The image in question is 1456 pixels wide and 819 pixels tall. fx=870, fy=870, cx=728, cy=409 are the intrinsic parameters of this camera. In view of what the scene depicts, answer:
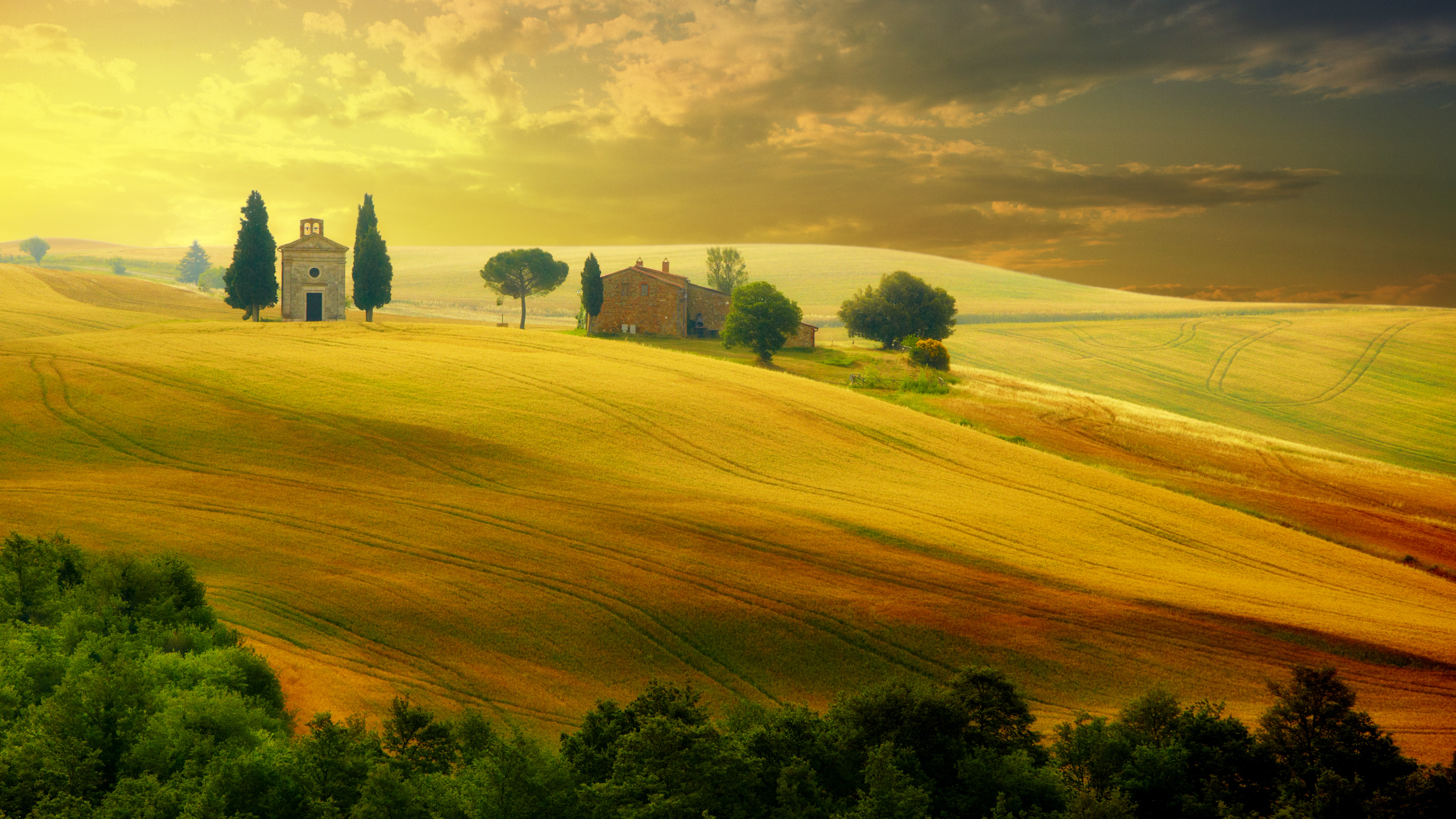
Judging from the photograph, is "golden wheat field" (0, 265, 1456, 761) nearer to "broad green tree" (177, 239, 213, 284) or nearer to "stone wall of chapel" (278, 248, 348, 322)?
"stone wall of chapel" (278, 248, 348, 322)

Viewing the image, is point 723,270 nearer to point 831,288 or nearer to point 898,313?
point 831,288

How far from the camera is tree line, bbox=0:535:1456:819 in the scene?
37.8ft

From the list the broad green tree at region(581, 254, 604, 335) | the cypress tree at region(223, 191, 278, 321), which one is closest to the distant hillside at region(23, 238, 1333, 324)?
the broad green tree at region(581, 254, 604, 335)

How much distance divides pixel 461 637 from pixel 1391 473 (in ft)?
177

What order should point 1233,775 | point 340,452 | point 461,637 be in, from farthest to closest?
point 340,452
point 461,637
point 1233,775

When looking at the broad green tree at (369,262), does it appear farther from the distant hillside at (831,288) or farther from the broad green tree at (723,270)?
the broad green tree at (723,270)

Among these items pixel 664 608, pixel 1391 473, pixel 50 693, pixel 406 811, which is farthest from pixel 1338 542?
pixel 50 693

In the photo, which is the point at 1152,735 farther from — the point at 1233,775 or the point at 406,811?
the point at 406,811

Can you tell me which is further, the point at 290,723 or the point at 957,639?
the point at 957,639

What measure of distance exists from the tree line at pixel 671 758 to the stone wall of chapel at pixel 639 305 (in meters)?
70.7

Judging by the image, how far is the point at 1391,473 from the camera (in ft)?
166

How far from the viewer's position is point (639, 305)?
283 feet

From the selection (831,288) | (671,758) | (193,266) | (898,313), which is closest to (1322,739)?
(671,758)

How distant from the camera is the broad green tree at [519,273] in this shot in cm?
10194
